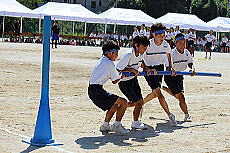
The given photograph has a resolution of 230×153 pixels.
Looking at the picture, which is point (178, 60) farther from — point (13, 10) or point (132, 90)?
point (13, 10)

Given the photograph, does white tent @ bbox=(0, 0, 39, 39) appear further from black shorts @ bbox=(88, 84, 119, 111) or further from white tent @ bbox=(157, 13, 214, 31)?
black shorts @ bbox=(88, 84, 119, 111)

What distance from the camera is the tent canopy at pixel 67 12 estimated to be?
43.5 m

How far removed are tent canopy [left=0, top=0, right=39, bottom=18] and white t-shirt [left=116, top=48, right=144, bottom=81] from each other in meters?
33.2

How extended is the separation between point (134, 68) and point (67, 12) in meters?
36.1

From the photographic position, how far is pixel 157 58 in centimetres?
972

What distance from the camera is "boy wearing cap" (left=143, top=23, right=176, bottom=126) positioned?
9.52 m

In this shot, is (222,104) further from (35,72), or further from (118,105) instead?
(35,72)

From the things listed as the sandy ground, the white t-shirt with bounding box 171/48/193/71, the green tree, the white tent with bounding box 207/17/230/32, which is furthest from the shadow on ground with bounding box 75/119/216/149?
the green tree

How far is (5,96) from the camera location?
472 inches

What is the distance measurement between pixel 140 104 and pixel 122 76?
676 millimetres

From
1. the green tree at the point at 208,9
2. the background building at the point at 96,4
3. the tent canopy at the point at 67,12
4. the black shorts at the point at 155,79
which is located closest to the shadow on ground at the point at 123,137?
the black shorts at the point at 155,79

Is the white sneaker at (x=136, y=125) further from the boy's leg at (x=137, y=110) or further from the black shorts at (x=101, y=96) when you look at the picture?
the black shorts at (x=101, y=96)

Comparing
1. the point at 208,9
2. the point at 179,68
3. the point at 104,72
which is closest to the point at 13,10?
the point at 179,68

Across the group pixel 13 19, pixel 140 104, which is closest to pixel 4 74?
pixel 140 104
